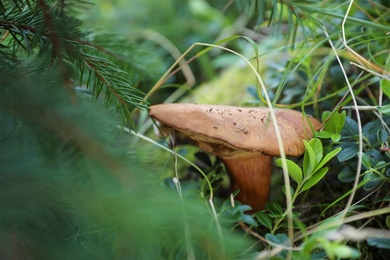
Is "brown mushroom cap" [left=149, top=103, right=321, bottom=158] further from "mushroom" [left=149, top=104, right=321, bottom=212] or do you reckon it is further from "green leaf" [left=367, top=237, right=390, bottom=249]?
"green leaf" [left=367, top=237, right=390, bottom=249]

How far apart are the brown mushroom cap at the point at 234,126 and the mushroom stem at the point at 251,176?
13 centimetres

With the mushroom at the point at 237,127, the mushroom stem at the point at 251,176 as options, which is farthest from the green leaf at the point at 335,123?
the mushroom stem at the point at 251,176

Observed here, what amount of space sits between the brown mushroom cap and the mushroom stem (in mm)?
132

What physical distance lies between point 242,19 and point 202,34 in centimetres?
23

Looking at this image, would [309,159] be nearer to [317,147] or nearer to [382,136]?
[317,147]

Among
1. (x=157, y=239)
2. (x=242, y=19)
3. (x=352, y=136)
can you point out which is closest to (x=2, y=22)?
(x=157, y=239)

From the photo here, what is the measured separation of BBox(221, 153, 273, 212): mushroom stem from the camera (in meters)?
0.90

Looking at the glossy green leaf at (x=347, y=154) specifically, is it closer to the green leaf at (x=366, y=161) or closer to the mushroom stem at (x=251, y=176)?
the green leaf at (x=366, y=161)

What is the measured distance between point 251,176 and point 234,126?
0.23 metres

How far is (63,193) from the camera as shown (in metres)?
0.51

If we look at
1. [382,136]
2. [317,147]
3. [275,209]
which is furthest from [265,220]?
[382,136]

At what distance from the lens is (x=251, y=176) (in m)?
0.92

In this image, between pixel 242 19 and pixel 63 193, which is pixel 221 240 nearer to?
pixel 63 193

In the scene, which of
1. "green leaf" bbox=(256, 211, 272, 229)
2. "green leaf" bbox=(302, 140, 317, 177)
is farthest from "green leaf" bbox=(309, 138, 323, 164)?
"green leaf" bbox=(256, 211, 272, 229)
